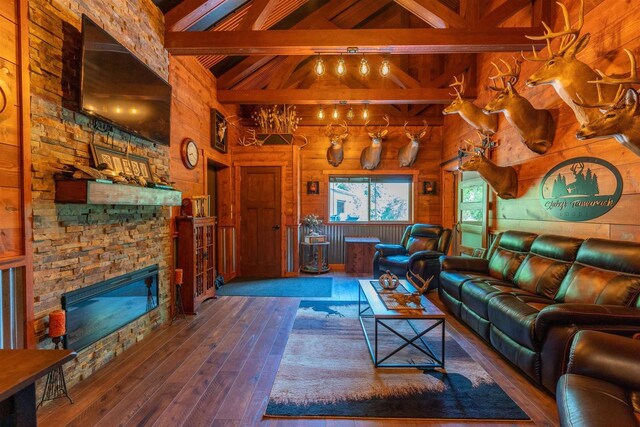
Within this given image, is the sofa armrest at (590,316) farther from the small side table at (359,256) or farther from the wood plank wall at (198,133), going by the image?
the small side table at (359,256)

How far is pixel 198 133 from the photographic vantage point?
13.7 ft

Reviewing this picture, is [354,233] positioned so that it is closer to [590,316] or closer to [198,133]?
[198,133]

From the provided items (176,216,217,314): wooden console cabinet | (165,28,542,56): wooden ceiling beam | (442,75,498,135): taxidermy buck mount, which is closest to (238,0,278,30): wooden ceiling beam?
(165,28,542,56): wooden ceiling beam

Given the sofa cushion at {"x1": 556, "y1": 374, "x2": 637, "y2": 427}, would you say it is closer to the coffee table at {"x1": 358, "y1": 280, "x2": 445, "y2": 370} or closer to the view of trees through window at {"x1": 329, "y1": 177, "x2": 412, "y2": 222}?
the coffee table at {"x1": 358, "y1": 280, "x2": 445, "y2": 370}

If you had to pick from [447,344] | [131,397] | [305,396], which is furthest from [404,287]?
[131,397]

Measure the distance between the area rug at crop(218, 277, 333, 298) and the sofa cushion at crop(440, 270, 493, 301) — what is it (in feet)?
5.32

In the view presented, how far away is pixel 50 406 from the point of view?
1907 mm

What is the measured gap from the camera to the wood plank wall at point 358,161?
6477mm

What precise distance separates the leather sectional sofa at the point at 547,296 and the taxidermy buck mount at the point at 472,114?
1.61 m

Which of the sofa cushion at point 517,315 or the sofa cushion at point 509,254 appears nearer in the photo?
the sofa cushion at point 517,315

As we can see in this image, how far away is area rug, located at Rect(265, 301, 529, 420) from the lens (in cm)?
186

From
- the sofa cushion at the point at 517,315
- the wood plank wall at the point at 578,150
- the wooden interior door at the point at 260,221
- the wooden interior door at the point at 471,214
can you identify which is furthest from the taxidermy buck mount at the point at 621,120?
the wooden interior door at the point at 260,221

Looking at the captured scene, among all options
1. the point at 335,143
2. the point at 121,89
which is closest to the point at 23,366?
the point at 121,89

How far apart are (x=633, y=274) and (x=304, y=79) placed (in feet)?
20.0
